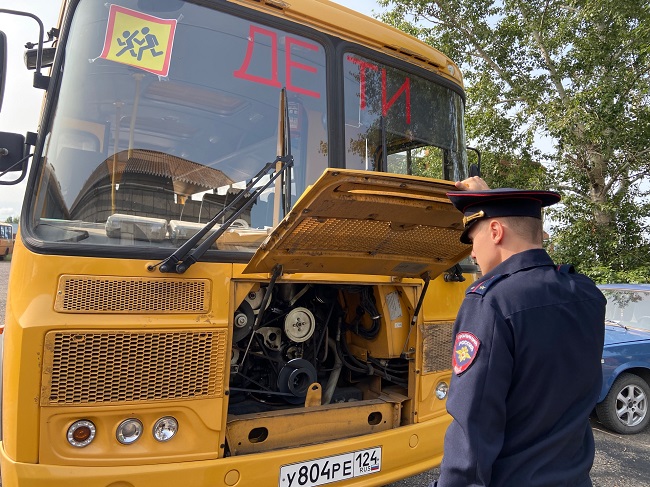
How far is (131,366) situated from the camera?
2.22 metres

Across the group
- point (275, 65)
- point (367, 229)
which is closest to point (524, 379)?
point (367, 229)

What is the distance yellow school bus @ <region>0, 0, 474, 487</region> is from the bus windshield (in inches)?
0.4

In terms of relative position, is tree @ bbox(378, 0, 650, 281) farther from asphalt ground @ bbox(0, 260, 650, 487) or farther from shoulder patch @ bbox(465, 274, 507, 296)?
shoulder patch @ bbox(465, 274, 507, 296)

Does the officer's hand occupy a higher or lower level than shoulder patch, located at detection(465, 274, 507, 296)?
higher

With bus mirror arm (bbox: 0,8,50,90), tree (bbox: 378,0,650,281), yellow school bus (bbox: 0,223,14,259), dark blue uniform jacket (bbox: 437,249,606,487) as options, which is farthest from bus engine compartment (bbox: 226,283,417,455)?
yellow school bus (bbox: 0,223,14,259)

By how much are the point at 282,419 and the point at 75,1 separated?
8.03ft

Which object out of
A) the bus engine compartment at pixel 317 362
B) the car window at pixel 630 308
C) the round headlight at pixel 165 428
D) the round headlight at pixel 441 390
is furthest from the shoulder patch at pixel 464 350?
the car window at pixel 630 308

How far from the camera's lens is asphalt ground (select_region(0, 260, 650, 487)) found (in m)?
4.07

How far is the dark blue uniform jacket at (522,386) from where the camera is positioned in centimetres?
134

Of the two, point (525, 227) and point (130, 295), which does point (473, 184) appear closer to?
point (525, 227)

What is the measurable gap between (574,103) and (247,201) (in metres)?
8.44

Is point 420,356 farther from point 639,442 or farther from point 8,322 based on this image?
point 639,442

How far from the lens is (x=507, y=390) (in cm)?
136

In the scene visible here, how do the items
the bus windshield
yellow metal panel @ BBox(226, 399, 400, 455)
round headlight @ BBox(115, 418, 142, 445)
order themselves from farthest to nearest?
yellow metal panel @ BBox(226, 399, 400, 455), the bus windshield, round headlight @ BBox(115, 418, 142, 445)
